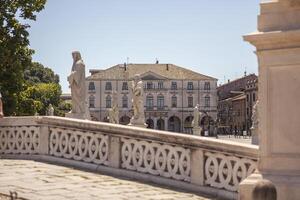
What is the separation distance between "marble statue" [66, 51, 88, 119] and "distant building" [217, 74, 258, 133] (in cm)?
9264

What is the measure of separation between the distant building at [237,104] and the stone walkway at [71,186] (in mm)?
100545

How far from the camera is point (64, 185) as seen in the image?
9.00 m

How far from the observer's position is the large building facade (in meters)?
128

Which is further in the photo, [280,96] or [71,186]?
[71,186]

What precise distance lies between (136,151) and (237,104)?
12449 centimetres

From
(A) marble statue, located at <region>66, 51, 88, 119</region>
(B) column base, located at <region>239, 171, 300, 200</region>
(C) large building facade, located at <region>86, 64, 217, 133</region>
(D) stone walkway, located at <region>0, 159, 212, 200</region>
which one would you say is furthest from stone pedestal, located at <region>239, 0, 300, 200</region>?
(C) large building facade, located at <region>86, 64, 217, 133</region>

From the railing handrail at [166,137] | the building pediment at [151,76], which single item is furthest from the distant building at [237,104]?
the railing handrail at [166,137]

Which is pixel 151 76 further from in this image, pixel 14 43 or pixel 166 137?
pixel 166 137

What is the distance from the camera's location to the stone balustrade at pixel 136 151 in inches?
317

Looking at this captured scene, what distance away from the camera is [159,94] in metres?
131

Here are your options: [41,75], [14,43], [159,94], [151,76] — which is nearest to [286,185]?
→ [14,43]

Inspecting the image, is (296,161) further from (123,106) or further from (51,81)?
(123,106)

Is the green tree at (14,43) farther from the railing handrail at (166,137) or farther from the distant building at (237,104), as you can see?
the distant building at (237,104)

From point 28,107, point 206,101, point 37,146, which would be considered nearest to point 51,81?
point 206,101
